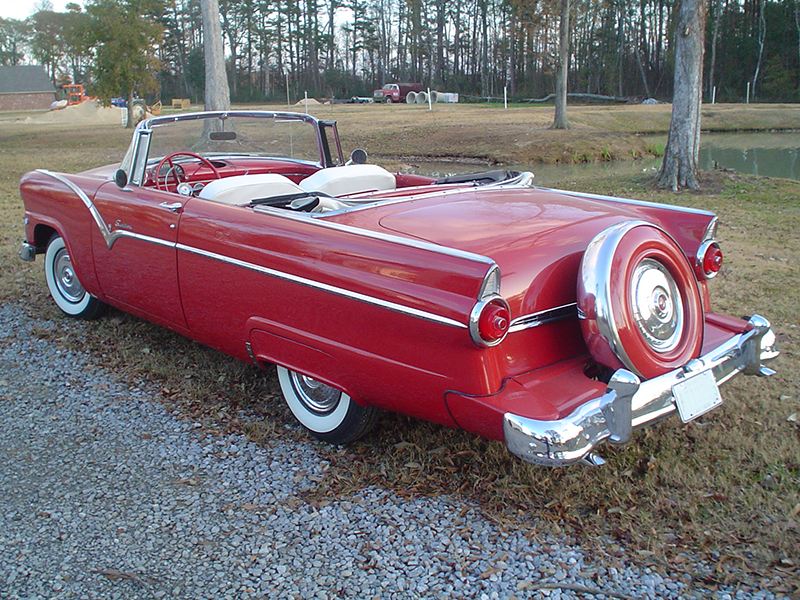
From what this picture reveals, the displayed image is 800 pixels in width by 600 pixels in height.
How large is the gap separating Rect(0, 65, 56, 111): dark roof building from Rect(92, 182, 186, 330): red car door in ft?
224

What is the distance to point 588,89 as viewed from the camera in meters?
48.1

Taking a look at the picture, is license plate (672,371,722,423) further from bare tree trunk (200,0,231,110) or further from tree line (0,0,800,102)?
tree line (0,0,800,102)

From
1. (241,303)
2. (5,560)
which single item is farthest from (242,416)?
(5,560)

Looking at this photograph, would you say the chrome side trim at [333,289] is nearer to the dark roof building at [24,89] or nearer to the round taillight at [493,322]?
the round taillight at [493,322]

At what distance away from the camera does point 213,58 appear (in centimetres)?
1442

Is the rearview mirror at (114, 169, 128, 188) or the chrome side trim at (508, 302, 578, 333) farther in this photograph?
the rearview mirror at (114, 169, 128, 188)

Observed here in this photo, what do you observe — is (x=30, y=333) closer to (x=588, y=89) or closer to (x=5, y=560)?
(x=5, y=560)

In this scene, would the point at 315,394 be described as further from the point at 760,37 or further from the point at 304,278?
the point at 760,37

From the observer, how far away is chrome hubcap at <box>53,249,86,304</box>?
15.9 feet

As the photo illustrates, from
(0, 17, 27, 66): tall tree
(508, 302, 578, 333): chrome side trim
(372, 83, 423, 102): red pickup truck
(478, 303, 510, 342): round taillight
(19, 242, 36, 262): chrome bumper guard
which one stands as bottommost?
(19, 242, 36, 262): chrome bumper guard

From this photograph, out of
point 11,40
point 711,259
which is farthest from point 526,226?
point 11,40

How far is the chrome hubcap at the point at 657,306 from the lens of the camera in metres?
2.58

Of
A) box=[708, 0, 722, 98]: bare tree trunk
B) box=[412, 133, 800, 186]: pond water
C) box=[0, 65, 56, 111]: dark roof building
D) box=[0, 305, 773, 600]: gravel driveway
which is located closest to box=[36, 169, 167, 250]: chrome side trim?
box=[0, 305, 773, 600]: gravel driveway

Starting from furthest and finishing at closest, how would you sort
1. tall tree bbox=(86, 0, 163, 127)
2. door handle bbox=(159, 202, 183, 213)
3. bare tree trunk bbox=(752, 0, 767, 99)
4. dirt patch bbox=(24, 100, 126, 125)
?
1. bare tree trunk bbox=(752, 0, 767, 99)
2. dirt patch bbox=(24, 100, 126, 125)
3. tall tree bbox=(86, 0, 163, 127)
4. door handle bbox=(159, 202, 183, 213)
